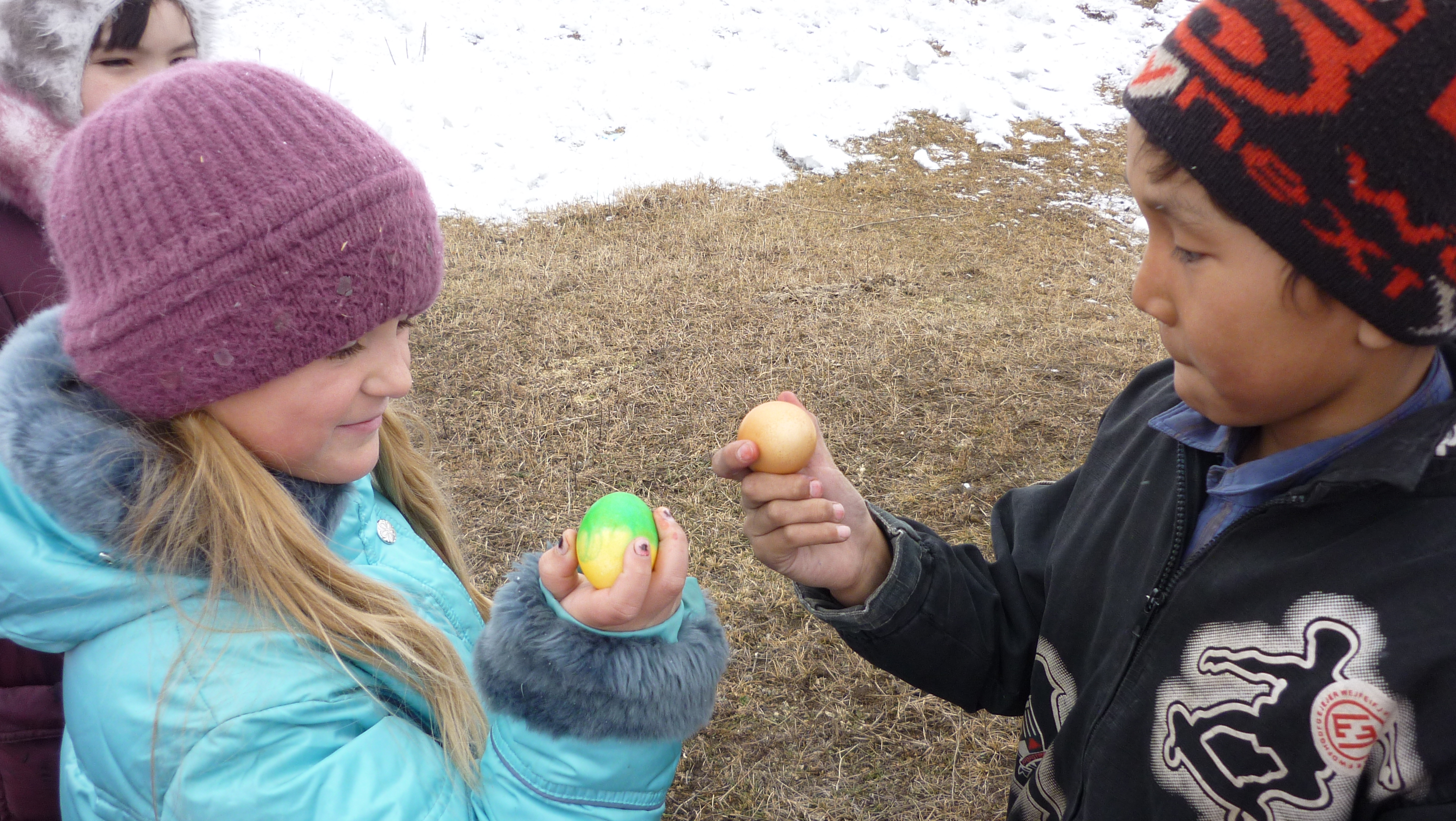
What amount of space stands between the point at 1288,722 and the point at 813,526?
2.89 ft

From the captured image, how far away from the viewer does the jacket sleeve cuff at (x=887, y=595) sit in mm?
1952

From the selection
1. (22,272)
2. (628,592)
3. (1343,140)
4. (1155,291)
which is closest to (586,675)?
(628,592)

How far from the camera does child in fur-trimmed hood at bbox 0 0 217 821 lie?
80.0 inches

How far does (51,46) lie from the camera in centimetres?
270

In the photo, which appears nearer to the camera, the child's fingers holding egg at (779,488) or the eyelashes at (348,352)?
the eyelashes at (348,352)

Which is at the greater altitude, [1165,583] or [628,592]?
[1165,583]

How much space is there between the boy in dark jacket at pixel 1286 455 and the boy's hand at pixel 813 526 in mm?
466

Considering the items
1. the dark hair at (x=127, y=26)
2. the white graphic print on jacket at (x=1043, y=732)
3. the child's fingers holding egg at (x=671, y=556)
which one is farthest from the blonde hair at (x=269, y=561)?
the dark hair at (x=127, y=26)

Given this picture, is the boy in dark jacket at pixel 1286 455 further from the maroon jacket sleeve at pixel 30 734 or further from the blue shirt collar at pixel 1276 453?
the maroon jacket sleeve at pixel 30 734

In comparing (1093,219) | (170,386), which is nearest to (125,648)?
(170,386)

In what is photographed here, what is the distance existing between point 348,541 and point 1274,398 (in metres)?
1.75

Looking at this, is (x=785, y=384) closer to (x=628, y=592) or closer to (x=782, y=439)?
(x=782, y=439)

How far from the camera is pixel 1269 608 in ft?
4.59

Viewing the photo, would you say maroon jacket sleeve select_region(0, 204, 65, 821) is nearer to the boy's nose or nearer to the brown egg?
the brown egg
